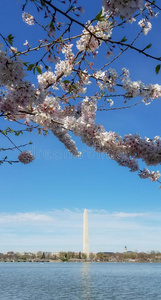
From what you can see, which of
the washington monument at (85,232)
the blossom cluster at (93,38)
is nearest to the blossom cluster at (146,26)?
the blossom cluster at (93,38)

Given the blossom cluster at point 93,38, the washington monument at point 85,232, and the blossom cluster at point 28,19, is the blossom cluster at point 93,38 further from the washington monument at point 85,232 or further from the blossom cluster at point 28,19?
the washington monument at point 85,232

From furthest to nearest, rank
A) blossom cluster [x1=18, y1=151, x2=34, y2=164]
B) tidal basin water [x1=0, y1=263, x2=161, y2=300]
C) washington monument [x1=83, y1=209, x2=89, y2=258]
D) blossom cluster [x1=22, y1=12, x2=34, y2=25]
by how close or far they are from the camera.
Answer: washington monument [x1=83, y1=209, x2=89, y2=258] < tidal basin water [x1=0, y1=263, x2=161, y2=300] < blossom cluster [x1=18, y1=151, x2=34, y2=164] < blossom cluster [x1=22, y1=12, x2=34, y2=25]

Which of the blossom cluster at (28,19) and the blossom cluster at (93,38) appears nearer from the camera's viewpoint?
the blossom cluster at (93,38)

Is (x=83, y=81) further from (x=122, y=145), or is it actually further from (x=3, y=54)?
(x=3, y=54)

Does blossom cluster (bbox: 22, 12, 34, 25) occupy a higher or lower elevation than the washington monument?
lower

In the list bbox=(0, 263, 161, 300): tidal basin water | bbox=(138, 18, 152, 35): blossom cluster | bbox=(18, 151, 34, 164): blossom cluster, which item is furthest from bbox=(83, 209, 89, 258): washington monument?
bbox=(138, 18, 152, 35): blossom cluster

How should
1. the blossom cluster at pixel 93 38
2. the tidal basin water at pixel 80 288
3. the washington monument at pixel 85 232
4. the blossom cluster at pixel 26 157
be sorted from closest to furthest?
1. the blossom cluster at pixel 93 38
2. the blossom cluster at pixel 26 157
3. the tidal basin water at pixel 80 288
4. the washington monument at pixel 85 232

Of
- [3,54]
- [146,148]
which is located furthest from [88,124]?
[3,54]

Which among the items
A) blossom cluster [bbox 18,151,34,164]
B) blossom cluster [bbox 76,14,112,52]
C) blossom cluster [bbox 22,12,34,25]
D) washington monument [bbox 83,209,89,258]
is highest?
washington monument [bbox 83,209,89,258]

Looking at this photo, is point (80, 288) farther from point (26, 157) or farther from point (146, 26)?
point (146, 26)

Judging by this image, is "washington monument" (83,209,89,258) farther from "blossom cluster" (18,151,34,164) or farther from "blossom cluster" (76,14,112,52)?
"blossom cluster" (76,14,112,52)

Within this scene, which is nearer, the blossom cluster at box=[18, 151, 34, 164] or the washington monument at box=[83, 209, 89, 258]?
the blossom cluster at box=[18, 151, 34, 164]

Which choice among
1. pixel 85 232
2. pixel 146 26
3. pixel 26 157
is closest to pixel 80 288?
pixel 26 157

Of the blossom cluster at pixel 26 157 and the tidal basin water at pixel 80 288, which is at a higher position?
the blossom cluster at pixel 26 157
